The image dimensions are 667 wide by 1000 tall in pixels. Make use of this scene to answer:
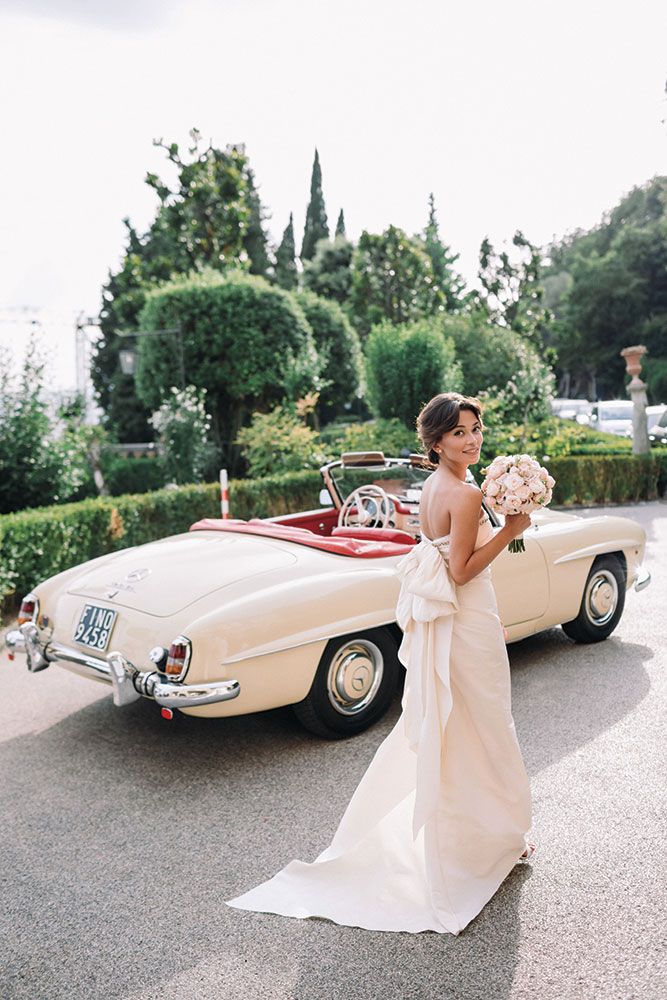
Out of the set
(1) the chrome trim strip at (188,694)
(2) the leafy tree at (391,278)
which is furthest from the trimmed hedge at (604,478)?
(2) the leafy tree at (391,278)

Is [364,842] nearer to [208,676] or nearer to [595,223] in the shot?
[208,676]

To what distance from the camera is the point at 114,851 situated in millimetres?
3346

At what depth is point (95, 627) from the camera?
4277 mm

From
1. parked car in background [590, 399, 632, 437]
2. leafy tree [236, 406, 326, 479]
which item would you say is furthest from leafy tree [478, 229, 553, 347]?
leafy tree [236, 406, 326, 479]

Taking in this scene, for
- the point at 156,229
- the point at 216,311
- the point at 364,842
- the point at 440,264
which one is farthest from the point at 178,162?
the point at 364,842

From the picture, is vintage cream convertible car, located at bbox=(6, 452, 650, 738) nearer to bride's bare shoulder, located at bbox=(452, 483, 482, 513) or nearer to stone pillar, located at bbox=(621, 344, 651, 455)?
bride's bare shoulder, located at bbox=(452, 483, 482, 513)

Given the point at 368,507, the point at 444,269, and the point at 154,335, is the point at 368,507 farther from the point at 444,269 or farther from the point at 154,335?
the point at 444,269

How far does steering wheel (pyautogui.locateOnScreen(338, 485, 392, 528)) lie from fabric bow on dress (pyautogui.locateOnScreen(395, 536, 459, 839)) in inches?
92.0

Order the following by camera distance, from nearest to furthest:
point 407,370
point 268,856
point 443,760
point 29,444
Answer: point 443,760 → point 268,856 → point 29,444 → point 407,370

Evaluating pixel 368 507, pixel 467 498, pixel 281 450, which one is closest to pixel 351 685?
pixel 368 507

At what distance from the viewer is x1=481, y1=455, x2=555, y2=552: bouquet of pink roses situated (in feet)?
9.70

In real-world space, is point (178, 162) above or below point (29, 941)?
above

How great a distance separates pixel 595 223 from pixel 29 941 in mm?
78031

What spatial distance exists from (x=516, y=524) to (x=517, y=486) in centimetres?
13
